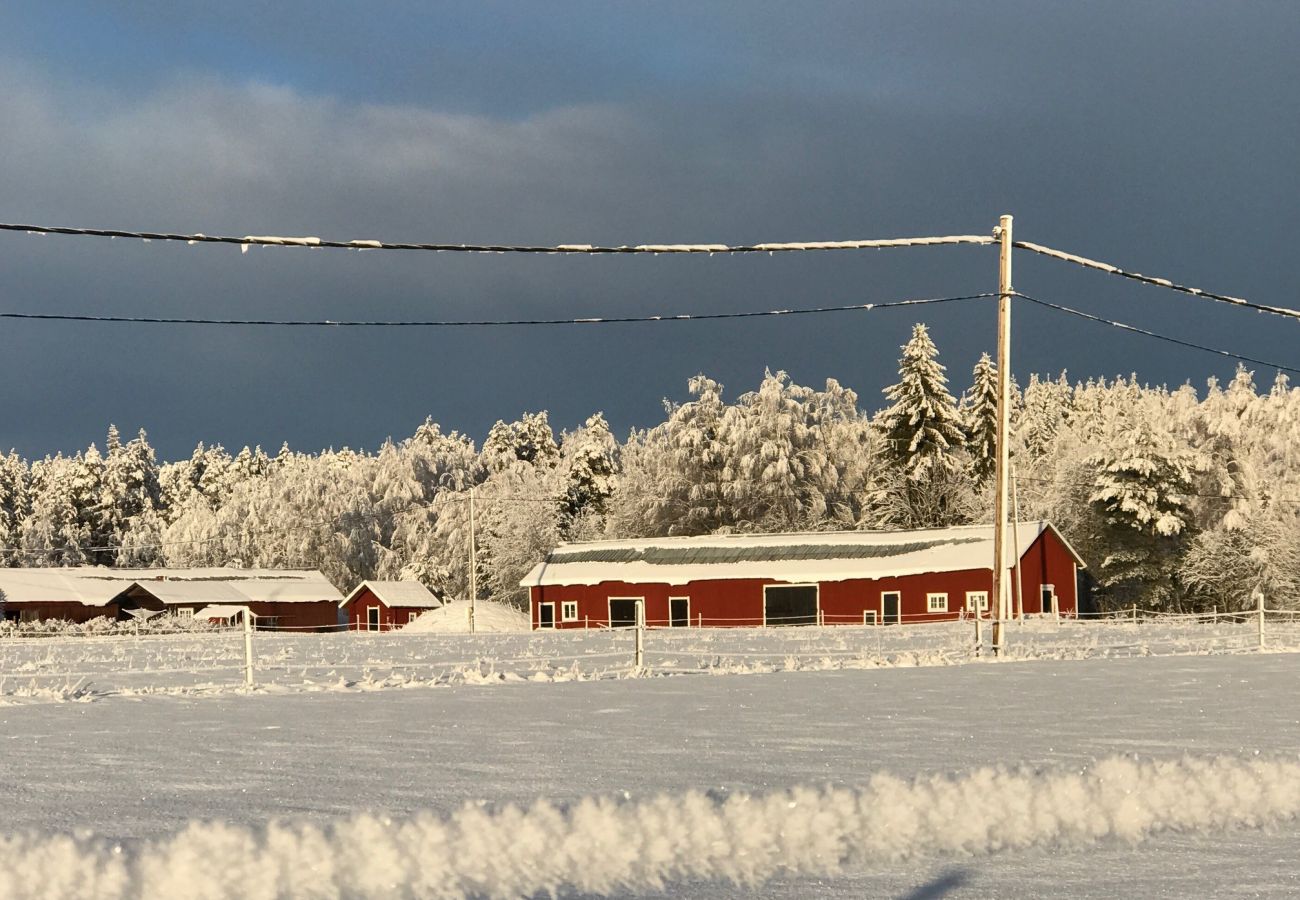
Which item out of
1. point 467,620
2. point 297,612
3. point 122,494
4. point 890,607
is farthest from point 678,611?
point 122,494

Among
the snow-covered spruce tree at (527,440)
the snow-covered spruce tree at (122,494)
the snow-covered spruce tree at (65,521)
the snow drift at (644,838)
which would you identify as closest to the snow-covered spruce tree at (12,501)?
the snow-covered spruce tree at (65,521)

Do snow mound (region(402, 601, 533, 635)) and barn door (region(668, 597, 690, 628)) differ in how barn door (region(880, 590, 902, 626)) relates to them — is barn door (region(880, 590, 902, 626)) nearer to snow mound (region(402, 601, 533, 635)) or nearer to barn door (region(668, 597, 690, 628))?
barn door (region(668, 597, 690, 628))

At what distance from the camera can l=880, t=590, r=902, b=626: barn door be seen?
5962 centimetres

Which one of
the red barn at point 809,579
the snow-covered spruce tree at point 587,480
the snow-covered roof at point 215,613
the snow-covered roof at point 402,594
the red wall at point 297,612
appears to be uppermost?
the snow-covered spruce tree at point 587,480

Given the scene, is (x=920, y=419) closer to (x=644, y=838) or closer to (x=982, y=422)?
(x=982, y=422)

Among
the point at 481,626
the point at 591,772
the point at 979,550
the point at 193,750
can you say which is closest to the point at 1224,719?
the point at 591,772

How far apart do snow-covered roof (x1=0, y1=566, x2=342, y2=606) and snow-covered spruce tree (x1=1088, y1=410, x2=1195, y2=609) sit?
4650 cm

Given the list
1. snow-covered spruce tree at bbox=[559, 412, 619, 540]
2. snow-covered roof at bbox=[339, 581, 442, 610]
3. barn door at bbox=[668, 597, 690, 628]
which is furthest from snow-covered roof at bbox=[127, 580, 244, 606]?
barn door at bbox=[668, 597, 690, 628]

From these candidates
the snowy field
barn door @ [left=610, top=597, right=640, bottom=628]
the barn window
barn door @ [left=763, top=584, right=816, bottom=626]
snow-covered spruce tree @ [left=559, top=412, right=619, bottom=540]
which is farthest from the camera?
snow-covered spruce tree @ [left=559, top=412, right=619, bottom=540]

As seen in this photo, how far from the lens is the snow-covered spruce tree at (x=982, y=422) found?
86.1 meters

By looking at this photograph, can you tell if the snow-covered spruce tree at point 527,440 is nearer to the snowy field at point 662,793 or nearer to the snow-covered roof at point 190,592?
the snow-covered roof at point 190,592

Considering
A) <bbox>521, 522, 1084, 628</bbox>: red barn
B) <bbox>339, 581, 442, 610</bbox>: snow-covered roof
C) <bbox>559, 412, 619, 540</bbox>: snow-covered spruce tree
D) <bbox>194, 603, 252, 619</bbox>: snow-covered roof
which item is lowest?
<bbox>194, 603, 252, 619</bbox>: snow-covered roof

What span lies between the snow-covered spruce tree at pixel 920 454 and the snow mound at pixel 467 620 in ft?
68.0

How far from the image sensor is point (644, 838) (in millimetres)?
8695
